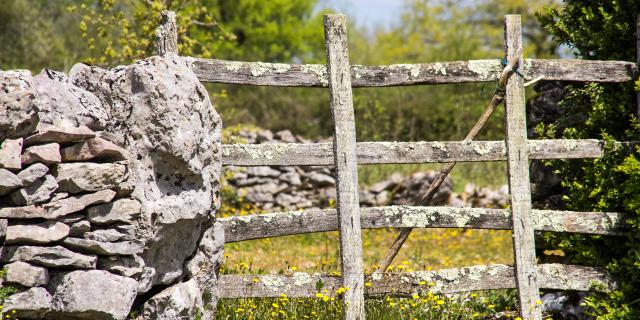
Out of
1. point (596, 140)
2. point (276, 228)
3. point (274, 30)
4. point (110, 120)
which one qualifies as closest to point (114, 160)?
point (110, 120)

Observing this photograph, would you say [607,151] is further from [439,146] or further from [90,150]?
[90,150]

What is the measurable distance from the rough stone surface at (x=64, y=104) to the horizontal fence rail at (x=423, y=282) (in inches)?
65.2

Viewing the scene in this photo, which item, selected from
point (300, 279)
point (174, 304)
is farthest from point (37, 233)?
point (300, 279)

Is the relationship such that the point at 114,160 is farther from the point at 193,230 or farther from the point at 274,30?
the point at 274,30

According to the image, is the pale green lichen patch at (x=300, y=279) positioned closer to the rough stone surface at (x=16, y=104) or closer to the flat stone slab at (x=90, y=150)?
the flat stone slab at (x=90, y=150)

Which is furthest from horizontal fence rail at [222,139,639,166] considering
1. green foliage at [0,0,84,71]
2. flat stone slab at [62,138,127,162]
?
green foliage at [0,0,84,71]

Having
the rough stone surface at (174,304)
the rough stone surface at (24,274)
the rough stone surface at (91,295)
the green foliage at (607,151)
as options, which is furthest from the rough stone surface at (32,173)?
the green foliage at (607,151)

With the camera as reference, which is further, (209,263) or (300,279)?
(300,279)

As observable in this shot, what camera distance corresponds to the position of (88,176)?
4.21 meters

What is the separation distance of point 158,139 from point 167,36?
98cm

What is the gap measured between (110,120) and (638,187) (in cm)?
402

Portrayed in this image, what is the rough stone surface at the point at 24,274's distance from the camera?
3975 mm

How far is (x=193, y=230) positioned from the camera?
4.92m

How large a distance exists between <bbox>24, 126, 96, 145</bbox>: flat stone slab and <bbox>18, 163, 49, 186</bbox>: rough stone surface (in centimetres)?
16
